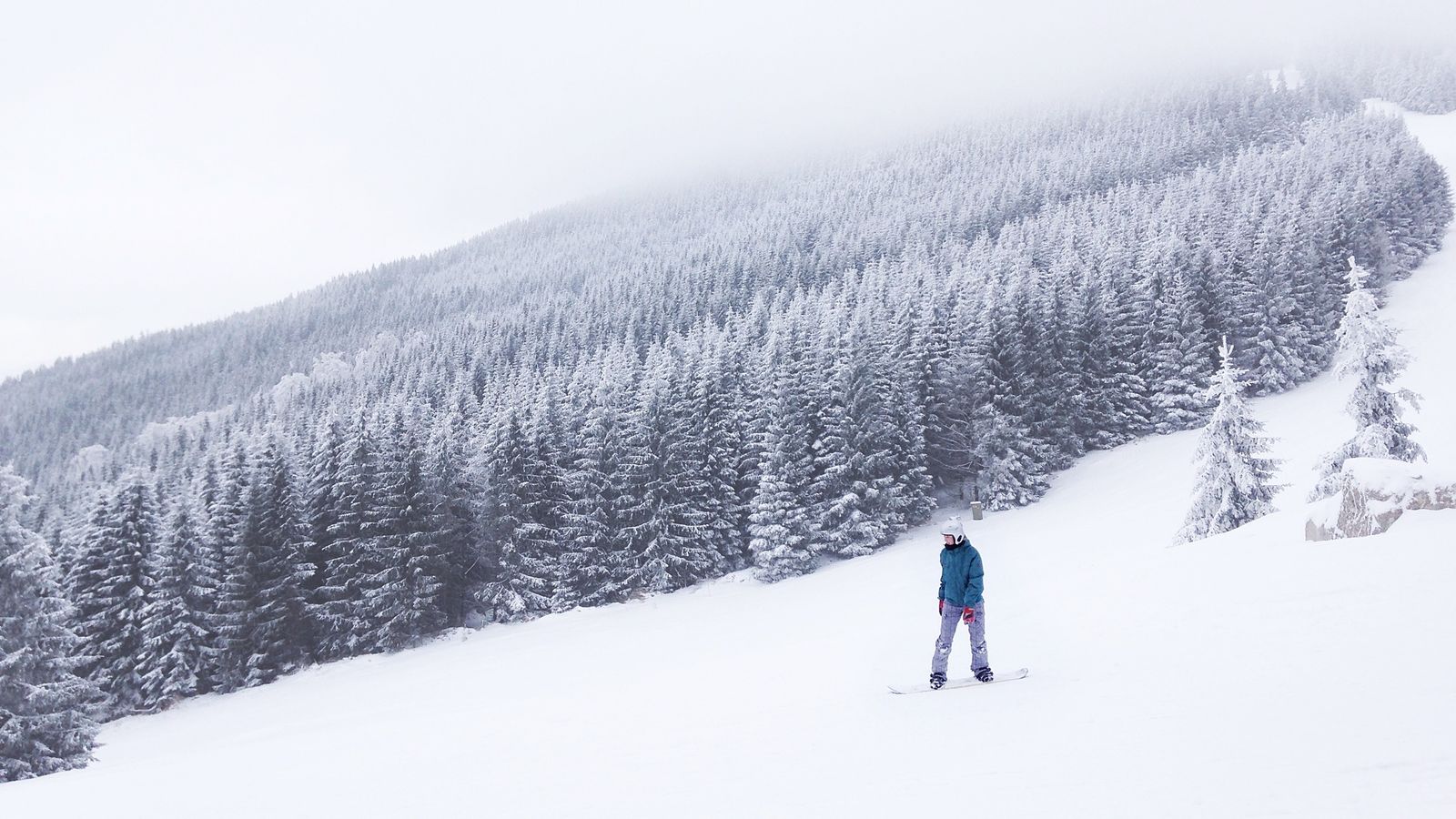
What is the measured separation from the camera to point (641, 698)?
13039mm

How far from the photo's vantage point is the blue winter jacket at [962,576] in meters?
9.44

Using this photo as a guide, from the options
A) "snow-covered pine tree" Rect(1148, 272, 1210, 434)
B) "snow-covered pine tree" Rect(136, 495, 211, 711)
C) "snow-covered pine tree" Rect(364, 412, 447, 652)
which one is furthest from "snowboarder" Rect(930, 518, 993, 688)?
"snow-covered pine tree" Rect(1148, 272, 1210, 434)

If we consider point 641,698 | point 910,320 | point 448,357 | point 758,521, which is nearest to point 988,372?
point 910,320

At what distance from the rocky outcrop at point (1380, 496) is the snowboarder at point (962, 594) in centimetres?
781

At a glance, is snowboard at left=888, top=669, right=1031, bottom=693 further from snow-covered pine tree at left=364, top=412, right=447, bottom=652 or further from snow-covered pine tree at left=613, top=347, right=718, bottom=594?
snow-covered pine tree at left=364, top=412, right=447, bottom=652

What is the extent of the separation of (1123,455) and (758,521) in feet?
73.7

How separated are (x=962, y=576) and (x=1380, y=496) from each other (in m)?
8.64

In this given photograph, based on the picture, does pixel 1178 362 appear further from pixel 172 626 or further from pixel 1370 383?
pixel 172 626

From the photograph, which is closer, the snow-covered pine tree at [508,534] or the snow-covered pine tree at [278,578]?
the snow-covered pine tree at [278,578]

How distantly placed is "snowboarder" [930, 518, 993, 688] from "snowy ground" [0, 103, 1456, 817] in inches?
19.3

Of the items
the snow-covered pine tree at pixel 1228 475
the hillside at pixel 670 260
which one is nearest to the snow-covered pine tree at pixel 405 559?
the snow-covered pine tree at pixel 1228 475

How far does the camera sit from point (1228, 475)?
2095 cm

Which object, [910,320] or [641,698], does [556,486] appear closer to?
[910,320]

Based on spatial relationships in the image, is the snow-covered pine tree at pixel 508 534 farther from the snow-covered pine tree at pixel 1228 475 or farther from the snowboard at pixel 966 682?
the snowboard at pixel 966 682
